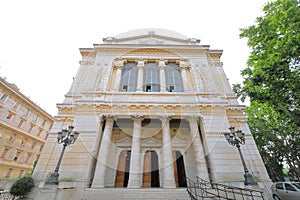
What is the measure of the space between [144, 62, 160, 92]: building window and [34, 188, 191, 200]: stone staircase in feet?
23.6

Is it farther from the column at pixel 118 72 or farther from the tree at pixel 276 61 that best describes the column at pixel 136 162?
the tree at pixel 276 61

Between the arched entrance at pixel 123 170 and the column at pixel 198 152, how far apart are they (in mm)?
4815

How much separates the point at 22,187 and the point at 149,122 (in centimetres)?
802

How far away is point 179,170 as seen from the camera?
10.4 meters

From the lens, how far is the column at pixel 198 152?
8.20 m

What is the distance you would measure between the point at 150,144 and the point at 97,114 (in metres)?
4.43

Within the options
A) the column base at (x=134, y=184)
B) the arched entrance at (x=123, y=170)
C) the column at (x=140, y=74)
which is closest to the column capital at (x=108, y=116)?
the arched entrance at (x=123, y=170)

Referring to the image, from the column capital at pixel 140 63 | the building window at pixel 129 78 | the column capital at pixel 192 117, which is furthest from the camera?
the column capital at pixel 140 63

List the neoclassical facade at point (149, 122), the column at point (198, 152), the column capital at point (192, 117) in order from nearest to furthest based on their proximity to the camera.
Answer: the column at point (198, 152)
the neoclassical facade at point (149, 122)
the column capital at point (192, 117)

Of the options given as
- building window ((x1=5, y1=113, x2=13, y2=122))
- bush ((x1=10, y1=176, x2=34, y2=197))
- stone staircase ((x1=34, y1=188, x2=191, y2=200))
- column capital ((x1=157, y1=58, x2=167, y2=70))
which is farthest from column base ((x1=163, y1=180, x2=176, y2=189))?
building window ((x1=5, y1=113, x2=13, y2=122))

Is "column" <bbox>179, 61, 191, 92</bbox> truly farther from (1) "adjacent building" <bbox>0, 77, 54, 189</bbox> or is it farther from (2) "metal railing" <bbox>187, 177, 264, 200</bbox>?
(1) "adjacent building" <bbox>0, 77, 54, 189</bbox>

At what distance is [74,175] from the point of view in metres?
7.79

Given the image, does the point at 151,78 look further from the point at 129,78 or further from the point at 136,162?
the point at 136,162

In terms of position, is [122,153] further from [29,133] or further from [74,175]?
[29,133]
